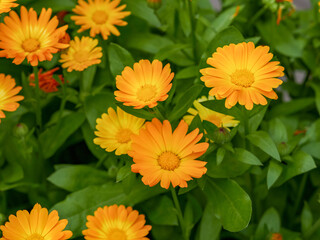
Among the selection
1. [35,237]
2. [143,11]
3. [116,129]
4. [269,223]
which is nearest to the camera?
[35,237]

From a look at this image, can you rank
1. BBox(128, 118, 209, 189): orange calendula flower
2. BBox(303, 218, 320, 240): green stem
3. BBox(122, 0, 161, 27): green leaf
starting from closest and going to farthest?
BBox(128, 118, 209, 189): orange calendula flower
BBox(303, 218, 320, 240): green stem
BBox(122, 0, 161, 27): green leaf

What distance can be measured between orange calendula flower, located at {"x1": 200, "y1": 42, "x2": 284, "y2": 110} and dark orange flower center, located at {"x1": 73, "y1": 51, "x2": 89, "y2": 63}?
0.26 meters

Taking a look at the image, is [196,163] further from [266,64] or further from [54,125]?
[54,125]

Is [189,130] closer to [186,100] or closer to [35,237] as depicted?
[186,100]

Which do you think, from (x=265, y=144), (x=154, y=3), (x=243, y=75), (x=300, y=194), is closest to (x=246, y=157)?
(x=265, y=144)

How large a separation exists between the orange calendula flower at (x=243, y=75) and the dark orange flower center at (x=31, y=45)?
0.31 m

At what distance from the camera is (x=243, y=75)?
0.73 meters

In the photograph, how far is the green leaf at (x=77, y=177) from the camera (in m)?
0.93

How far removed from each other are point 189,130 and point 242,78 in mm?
129

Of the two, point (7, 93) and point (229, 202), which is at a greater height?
point (7, 93)

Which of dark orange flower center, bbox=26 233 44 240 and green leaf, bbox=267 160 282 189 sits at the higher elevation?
green leaf, bbox=267 160 282 189

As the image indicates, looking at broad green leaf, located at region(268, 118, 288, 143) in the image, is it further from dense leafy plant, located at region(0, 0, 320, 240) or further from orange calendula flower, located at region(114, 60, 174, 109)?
orange calendula flower, located at region(114, 60, 174, 109)

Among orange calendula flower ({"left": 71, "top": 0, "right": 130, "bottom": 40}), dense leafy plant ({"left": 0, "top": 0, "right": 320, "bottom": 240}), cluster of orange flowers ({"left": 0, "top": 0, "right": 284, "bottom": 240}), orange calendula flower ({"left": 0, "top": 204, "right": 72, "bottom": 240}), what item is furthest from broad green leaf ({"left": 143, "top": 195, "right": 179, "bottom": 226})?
orange calendula flower ({"left": 71, "top": 0, "right": 130, "bottom": 40})

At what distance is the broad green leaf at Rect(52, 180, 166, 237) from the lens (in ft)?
2.83
